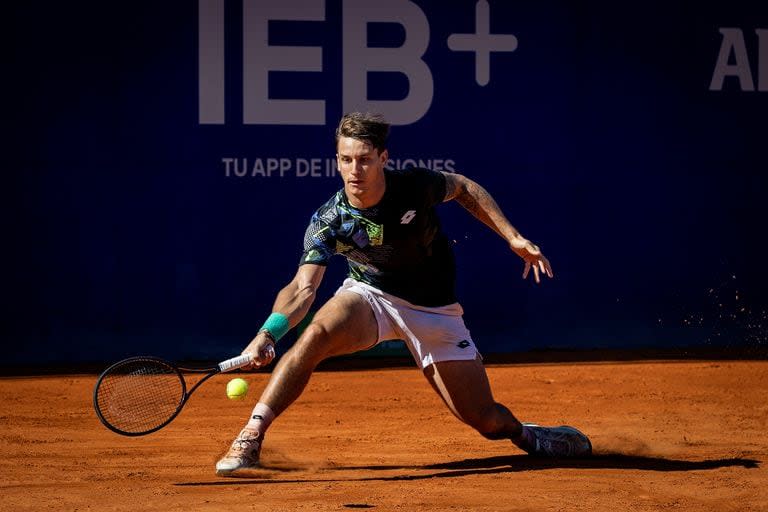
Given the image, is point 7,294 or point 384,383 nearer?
point 384,383

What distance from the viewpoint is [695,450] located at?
18.1 feet

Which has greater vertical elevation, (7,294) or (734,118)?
(734,118)

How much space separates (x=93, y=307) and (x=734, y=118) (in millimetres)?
→ 4634

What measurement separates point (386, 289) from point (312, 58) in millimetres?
3435

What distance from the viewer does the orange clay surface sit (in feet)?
14.7

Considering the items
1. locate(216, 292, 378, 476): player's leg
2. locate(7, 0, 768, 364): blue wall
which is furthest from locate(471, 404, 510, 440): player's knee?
locate(7, 0, 768, 364): blue wall

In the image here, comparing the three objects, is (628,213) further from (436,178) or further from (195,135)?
(436,178)

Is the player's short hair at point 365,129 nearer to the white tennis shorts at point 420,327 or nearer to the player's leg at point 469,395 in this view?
the white tennis shorts at point 420,327

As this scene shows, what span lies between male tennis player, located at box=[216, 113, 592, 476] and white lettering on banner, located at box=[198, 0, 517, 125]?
10.4 ft

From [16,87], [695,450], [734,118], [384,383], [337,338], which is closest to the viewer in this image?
[337,338]

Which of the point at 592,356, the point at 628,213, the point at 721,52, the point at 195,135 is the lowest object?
the point at 592,356

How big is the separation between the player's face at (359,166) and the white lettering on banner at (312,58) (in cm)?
337

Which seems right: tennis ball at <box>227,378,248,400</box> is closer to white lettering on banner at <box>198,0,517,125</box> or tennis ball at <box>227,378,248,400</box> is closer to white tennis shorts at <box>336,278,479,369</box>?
white tennis shorts at <box>336,278,479,369</box>

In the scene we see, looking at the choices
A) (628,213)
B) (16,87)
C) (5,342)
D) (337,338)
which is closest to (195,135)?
(16,87)
